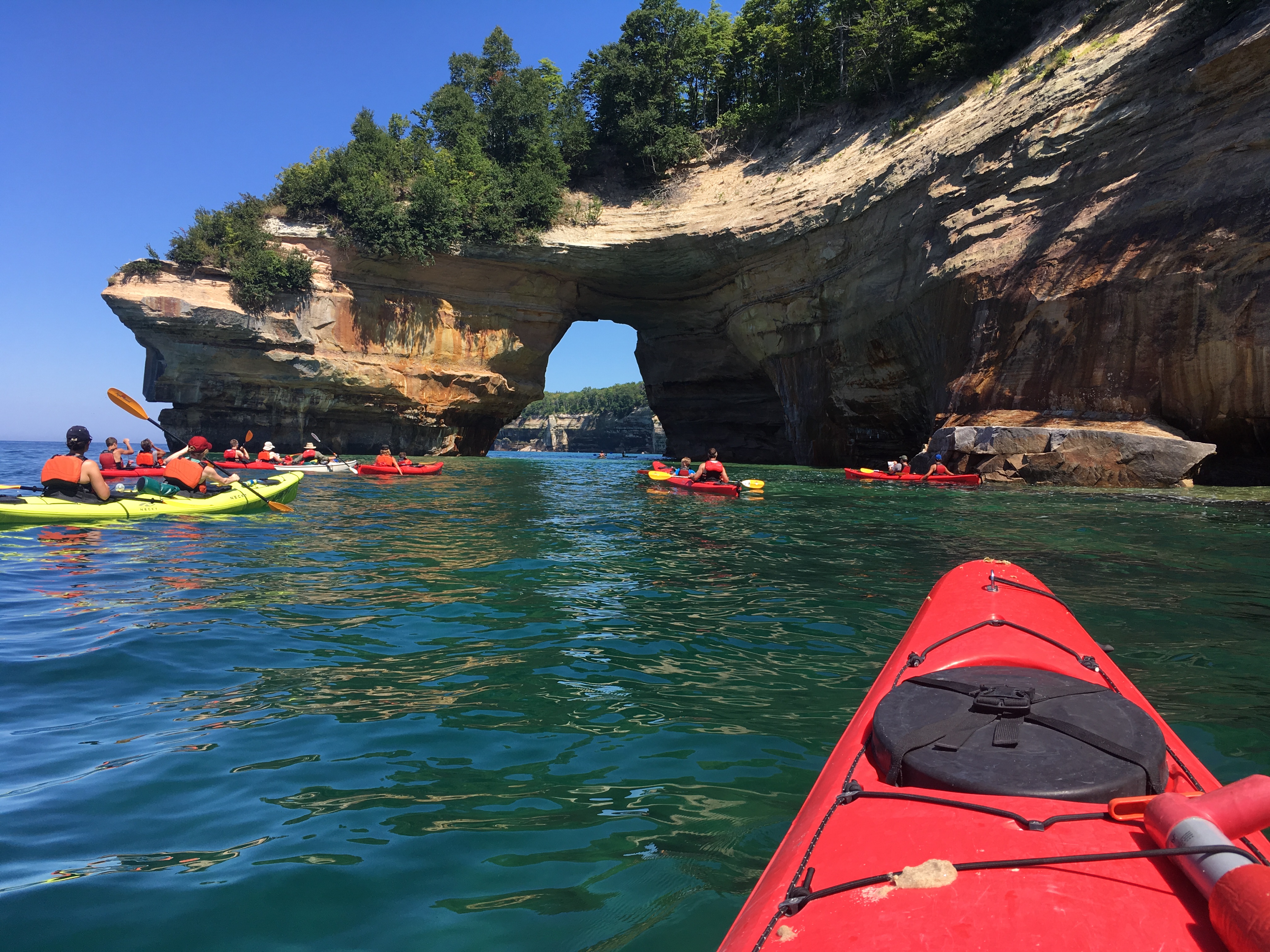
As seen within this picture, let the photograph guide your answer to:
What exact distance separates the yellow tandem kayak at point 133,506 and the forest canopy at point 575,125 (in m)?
18.0

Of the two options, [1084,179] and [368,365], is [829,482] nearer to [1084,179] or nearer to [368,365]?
[1084,179]

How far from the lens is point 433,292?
98.2 ft

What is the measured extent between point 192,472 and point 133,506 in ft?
4.20

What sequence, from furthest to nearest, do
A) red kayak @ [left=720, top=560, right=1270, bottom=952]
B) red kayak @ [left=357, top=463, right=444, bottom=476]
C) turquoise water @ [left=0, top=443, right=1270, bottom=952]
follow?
red kayak @ [left=357, top=463, right=444, bottom=476]
turquoise water @ [left=0, top=443, right=1270, bottom=952]
red kayak @ [left=720, top=560, right=1270, bottom=952]

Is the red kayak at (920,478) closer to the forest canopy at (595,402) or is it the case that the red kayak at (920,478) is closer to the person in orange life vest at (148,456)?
the person in orange life vest at (148,456)

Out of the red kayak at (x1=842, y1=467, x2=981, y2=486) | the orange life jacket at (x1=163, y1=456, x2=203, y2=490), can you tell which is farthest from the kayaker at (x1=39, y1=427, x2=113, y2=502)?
the red kayak at (x1=842, y1=467, x2=981, y2=486)

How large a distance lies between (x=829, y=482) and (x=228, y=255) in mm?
23661

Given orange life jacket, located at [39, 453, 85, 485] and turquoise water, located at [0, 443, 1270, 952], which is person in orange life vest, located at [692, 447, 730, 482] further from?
orange life jacket, located at [39, 453, 85, 485]

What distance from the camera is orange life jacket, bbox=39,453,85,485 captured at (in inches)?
Answer: 368

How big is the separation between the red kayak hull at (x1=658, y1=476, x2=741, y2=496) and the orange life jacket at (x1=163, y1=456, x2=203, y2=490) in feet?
30.7

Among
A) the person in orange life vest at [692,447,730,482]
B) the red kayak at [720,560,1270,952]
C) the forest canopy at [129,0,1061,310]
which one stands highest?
the forest canopy at [129,0,1061,310]

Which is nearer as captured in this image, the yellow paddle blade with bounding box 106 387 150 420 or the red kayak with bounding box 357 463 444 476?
the yellow paddle blade with bounding box 106 387 150 420

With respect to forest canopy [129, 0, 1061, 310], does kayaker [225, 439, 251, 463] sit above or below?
below

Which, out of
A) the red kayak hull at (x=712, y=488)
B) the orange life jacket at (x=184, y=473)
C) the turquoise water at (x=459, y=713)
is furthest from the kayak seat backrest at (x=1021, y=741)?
the red kayak hull at (x=712, y=488)
